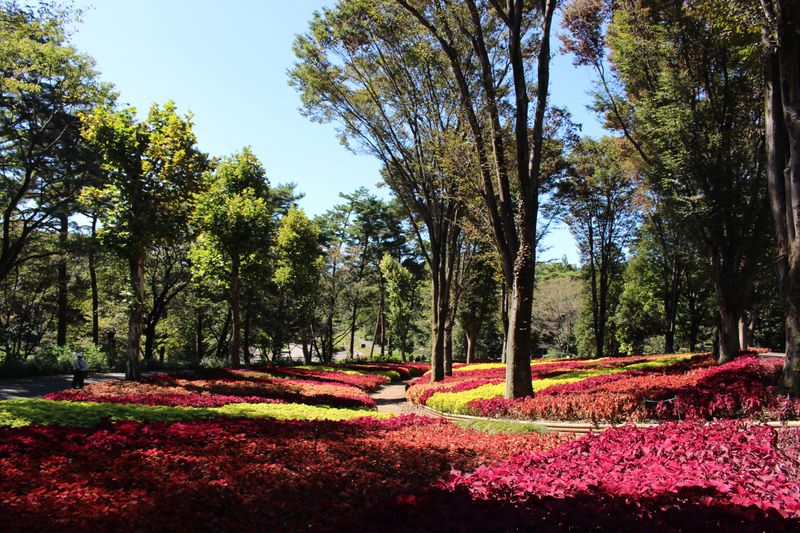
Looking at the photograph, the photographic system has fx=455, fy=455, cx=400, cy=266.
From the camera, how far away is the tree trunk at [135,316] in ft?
50.1

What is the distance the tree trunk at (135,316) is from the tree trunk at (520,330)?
12.1m

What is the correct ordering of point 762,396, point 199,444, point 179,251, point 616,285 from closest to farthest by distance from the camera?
point 199,444 < point 762,396 < point 179,251 < point 616,285

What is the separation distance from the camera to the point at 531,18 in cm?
1448

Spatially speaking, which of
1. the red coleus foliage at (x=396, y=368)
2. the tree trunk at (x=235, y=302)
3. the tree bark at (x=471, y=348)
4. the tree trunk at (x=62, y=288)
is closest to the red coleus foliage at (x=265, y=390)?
the tree trunk at (x=235, y=302)

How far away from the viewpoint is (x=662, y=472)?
15.0 ft

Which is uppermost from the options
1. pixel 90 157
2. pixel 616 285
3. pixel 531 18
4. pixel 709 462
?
pixel 531 18

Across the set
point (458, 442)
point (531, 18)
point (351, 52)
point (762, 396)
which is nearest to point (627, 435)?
point (458, 442)

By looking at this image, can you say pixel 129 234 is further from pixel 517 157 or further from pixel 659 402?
pixel 659 402

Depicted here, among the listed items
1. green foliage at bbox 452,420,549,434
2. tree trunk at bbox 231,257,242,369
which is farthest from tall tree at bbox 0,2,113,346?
green foliage at bbox 452,420,549,434

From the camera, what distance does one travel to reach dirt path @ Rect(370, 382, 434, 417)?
15911mm

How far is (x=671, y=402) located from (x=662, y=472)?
502cm

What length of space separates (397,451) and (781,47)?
11.1m

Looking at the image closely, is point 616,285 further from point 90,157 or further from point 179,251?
point 90,157

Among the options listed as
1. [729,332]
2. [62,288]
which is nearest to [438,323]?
[729,332]
